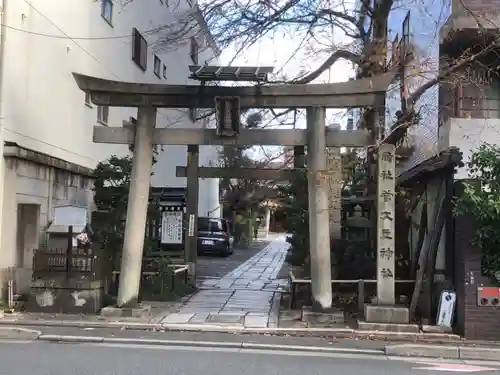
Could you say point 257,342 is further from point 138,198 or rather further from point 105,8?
point 105,8

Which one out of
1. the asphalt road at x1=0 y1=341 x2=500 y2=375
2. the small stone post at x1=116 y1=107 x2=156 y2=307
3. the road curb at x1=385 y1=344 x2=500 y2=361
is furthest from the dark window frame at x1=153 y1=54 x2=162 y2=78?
the road curb at x1=385 y1=344 x2=500 y2=361

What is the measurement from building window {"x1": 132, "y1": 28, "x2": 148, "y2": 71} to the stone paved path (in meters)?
9.13

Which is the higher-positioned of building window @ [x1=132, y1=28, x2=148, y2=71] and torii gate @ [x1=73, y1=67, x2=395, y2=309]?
building window @ [x1=132, y1=28, x2=148, y2=71]

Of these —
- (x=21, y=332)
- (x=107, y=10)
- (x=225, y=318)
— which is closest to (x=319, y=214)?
(x=225, y=318)

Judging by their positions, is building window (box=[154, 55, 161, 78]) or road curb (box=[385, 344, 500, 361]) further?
building window (box=[154, 55, 161, 78])

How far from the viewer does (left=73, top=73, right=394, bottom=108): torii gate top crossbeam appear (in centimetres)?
1280

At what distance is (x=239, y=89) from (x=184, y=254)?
7.17 meters

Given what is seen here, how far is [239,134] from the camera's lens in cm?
1319

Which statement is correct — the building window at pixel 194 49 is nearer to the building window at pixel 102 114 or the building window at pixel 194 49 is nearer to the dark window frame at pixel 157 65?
the dark window frame at pixel 157 65

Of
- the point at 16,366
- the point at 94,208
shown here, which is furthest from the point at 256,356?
the point at 94,208

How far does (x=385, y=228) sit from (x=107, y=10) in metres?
12.9

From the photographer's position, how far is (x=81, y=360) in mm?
8672

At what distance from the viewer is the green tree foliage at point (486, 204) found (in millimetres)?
10781

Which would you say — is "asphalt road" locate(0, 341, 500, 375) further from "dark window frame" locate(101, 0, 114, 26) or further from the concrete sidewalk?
"dark window frame" locate(101, 0, 114, 26)
